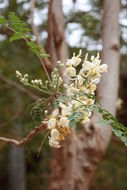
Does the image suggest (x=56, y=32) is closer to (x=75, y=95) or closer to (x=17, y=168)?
(x=75, y=95)

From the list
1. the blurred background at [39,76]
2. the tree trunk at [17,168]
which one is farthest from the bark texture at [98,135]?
the tree trunk at [17,168]

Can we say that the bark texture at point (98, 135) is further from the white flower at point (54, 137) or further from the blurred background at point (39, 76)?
the white flower at point (54, 137)

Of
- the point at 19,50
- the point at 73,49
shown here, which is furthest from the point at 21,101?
the point at 73,49

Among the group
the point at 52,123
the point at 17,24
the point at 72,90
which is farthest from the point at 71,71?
the point at 17,24

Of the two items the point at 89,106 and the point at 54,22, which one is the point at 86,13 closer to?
the point at 54,22

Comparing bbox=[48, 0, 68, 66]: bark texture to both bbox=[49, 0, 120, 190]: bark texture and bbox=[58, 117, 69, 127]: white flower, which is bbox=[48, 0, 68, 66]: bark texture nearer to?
bbox=[49, 0, 120, 190]: bark texture

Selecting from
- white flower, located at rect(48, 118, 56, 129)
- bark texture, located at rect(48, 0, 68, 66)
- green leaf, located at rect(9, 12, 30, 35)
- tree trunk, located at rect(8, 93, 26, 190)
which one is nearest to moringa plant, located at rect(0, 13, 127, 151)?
white flower, located at rect(48, 118, 56, 129)
